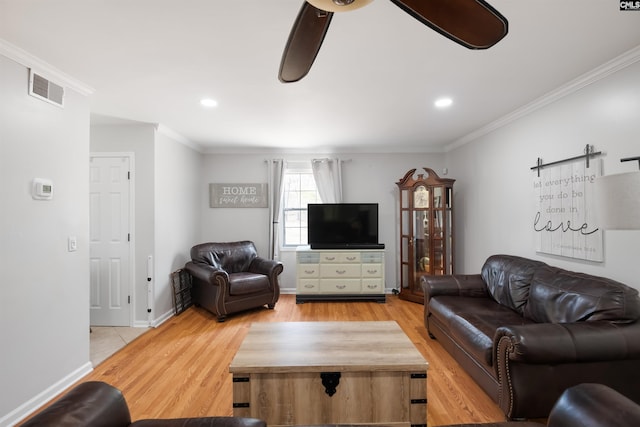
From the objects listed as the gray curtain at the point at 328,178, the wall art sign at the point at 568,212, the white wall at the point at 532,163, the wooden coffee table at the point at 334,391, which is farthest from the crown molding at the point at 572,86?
the wooden coffee table at the point at 334,391

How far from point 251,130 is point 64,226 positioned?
224cm

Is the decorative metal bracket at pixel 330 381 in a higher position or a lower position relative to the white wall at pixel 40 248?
lower

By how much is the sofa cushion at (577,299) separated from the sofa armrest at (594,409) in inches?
42.1

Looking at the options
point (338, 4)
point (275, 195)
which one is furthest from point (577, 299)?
point (275, 195)

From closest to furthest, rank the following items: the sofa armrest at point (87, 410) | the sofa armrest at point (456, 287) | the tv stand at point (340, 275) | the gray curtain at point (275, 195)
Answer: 1. the sofa armrest at point (87, 410)
2. the sofa armrest at point (456, 287)
3. the tv stand at point (340, 275)
4. the gray curtain at point (275, 195)

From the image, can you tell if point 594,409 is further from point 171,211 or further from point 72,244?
point 171,211

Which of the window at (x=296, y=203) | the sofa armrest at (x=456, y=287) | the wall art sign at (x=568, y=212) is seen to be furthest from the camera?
the window at (x=296, y=203)

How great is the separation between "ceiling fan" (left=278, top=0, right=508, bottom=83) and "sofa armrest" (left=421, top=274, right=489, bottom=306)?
256 centimetres

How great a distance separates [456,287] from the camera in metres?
3.18

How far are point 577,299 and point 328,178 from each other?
359 cm

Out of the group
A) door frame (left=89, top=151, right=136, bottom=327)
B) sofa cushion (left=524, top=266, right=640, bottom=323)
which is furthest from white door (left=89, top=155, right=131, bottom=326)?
sofa cushion (left=524, top=266, right=640, bottom=323)

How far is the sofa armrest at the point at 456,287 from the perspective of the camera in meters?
3.15

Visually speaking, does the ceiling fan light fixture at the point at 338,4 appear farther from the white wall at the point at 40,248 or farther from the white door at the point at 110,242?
the white door at the point at 110,242

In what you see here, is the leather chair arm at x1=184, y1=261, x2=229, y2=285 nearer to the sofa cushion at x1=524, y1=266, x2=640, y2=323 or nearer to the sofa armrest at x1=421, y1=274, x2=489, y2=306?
the sofa armrest at x1=421, y1=274, x2=489, y2=306
